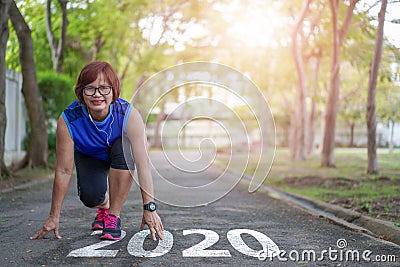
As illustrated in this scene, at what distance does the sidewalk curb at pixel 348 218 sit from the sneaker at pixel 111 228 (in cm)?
280

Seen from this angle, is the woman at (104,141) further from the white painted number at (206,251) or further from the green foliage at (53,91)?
the green foliage at (53,91)

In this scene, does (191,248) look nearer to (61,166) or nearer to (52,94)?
(61,166)

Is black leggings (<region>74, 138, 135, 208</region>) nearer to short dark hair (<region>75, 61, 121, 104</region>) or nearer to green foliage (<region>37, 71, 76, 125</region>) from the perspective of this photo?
short dark hair (<region>75, 61, 121, 104</region>)

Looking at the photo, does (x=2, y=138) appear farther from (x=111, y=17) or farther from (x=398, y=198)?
(x=111, y=17)

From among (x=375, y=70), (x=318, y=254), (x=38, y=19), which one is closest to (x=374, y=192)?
(x=375, y=70)

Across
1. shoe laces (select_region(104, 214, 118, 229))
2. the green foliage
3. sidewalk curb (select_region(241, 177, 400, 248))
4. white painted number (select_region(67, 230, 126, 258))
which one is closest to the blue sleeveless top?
shoe laces (select_region(104, 214, 118, 229))

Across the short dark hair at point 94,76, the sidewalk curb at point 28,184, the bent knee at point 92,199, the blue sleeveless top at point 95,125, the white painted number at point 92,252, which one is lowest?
the sidewalk curb at point 28,184

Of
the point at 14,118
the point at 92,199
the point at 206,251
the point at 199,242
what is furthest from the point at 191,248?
the point at 14,118

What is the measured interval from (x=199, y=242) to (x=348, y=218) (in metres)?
3.01

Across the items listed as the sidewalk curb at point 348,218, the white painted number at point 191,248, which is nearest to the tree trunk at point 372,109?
the sidewalk curb at point 348,218

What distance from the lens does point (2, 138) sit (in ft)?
36.1

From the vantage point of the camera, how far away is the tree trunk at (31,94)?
13414mm

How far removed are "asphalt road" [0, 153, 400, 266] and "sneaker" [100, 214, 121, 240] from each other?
78mm

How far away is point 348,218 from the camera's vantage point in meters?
7.79
